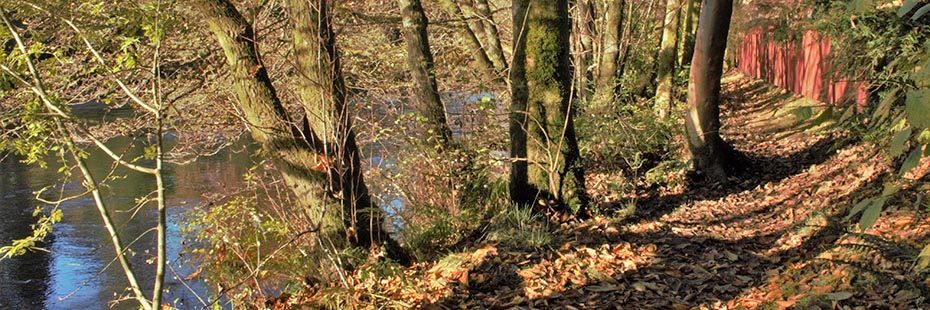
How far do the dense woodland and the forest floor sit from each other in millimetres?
25

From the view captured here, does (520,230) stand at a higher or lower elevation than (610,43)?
lower

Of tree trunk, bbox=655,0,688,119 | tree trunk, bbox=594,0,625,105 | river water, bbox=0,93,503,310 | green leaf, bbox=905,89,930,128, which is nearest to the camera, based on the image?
green leaf, bbox=905,89,930,128

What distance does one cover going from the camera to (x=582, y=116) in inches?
461

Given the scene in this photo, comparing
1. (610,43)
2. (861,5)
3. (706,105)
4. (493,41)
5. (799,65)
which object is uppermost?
(493,41)

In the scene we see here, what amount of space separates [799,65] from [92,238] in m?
16.5

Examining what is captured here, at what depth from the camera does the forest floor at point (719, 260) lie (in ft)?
16.7

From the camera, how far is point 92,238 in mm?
14586

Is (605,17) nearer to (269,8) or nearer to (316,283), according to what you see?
(269,8)

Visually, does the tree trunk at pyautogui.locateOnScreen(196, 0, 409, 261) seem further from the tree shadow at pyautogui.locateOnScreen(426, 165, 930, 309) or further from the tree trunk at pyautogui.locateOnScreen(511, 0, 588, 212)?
the tree trunk at pyautogui.locateOnScreen(511, 0, 588, 212)

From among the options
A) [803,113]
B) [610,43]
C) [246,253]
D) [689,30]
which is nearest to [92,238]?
[246,253]

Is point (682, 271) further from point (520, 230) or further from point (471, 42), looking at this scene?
point (471, 42)

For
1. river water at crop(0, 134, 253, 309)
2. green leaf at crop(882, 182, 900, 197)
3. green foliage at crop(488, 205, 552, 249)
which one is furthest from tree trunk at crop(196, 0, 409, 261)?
green leaf at crop(882, 182, 900, 197)

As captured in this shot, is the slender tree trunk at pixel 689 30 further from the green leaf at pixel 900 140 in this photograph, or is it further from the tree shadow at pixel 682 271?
the green leaf at pixel 900 140

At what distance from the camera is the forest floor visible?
5.10 metres
